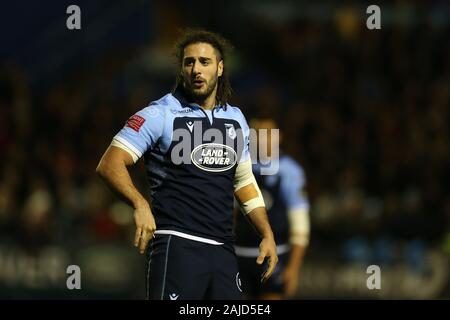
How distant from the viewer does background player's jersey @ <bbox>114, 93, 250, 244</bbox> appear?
608 centimetres

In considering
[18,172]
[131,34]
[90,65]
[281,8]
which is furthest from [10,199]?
[281,8]

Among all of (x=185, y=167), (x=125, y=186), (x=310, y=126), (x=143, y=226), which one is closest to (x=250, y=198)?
(x=185, y=167)

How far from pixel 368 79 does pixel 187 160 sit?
10.8 metres

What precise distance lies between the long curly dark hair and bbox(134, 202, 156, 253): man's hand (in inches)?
40.2

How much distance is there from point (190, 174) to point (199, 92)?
1.57 feet

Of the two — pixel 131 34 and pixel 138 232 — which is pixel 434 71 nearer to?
pixel 131 34

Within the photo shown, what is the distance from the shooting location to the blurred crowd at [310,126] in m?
13.0

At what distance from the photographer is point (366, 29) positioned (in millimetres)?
16797

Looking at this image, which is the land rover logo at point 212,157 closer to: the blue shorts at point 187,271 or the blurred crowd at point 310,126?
the blue shorts at point 187,271

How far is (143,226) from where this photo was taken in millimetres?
5535

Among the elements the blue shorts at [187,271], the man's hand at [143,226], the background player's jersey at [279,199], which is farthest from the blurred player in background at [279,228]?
the man's hand at [143,226]

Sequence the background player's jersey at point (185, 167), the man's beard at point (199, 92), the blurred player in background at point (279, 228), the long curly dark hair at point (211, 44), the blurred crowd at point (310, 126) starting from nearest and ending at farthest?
the background player's jersey at point (185, 167) → the man's beard at point (199, 92) → the long curly dark hair at point (211, 44) → the blurred player in background at point (279, 228) → the blurred crowd at point (310, 126)

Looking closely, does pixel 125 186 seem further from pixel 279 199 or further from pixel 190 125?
pixel 279 199

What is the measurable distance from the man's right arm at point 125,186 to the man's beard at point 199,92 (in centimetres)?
58
